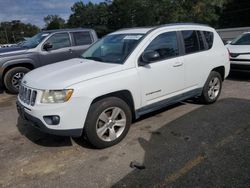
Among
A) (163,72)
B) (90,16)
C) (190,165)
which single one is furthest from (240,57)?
(90,16)

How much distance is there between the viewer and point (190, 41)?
5055 mm

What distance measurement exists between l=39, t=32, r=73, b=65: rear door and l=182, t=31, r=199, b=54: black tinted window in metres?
4.38

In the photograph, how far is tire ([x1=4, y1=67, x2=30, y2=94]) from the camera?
7.45m

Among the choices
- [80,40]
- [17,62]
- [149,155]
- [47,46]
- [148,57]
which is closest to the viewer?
[149,155]

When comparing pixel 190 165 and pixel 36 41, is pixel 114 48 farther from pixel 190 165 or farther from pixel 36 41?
pixel 36 41

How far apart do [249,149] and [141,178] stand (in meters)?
1.68

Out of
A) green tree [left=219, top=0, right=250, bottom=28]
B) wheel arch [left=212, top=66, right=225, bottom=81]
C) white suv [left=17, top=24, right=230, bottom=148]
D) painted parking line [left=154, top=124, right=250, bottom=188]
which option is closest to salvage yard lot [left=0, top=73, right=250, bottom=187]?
painted parking line [left=154, top=124, right=250, bottom=188]

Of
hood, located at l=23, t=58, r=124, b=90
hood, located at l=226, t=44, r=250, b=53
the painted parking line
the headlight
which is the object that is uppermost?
hood, located at l=23, t=58, r=124, b=90

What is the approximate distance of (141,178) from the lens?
122 inches

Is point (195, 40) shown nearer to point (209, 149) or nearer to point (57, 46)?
point (209, 149)

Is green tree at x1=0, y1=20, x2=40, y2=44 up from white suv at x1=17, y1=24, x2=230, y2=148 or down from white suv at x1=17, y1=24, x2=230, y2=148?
up

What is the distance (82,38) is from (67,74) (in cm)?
513

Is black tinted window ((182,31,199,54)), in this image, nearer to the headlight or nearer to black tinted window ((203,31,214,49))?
black tinted window ((203,31,214,49))

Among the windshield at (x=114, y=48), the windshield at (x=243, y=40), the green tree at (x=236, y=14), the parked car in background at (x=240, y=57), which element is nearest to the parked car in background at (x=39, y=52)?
the windshield at (x=114, y=48)
